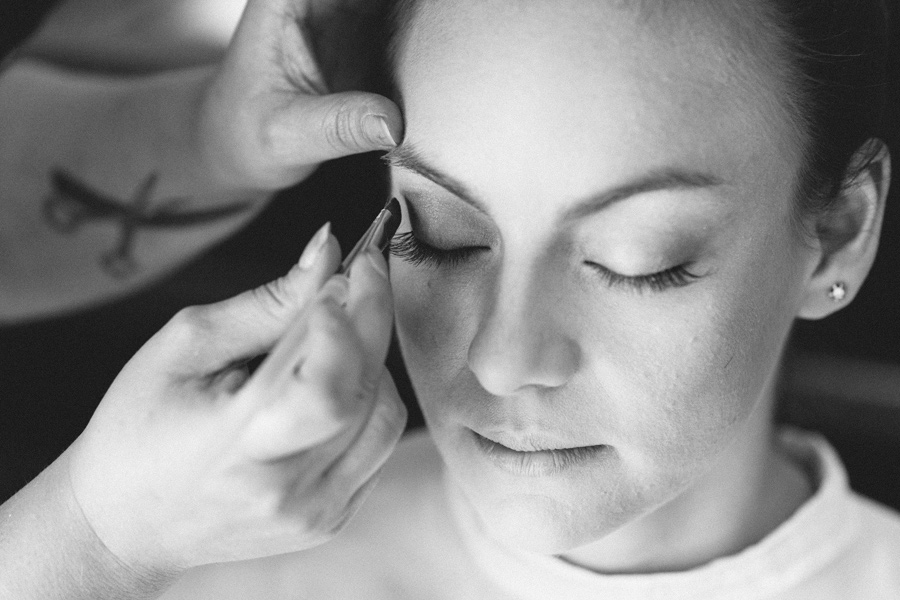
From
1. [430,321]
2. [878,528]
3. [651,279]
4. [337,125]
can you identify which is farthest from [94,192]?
[878,528]

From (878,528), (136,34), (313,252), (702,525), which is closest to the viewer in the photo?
(313,252)

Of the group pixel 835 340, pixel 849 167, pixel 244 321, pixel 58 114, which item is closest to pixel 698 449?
pixel 849 167

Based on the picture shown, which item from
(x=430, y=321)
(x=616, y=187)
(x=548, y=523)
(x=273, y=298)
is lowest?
(x=548, y=523)

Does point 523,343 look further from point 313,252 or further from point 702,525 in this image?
point 702,525

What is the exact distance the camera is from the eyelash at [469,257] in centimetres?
101

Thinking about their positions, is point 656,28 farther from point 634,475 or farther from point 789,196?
point 634,475

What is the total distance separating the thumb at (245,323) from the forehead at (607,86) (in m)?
0.21

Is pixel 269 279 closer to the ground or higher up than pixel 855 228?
closer to the ground

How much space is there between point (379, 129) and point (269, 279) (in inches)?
30.7

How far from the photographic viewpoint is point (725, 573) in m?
1.33

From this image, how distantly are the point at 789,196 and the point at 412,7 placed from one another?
0.49 metres

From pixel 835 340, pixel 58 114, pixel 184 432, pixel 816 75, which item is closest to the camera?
pixel 184 432

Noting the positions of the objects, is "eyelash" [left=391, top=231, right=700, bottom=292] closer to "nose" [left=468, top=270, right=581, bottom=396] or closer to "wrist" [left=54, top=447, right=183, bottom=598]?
"nose" [left=468, top=270, right=581, bottom=396]

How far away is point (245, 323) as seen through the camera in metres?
0.94
